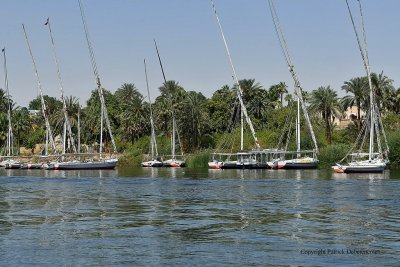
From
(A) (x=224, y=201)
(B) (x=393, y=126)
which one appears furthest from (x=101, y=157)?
(A) (x=224, y=201)

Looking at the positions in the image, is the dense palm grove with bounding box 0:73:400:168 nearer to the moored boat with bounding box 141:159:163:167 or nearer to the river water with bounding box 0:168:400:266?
the moored boat with bounding box 141:159:163:167

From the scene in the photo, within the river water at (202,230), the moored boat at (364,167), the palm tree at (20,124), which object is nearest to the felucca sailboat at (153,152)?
the palm tree at (20,124)

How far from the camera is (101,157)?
132500 mm

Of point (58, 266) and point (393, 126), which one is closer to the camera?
point (58, 266)

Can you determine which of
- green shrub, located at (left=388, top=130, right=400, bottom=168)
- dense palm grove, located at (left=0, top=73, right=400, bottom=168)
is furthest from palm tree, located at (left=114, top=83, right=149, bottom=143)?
green shrub, located at (left=388, top=130, right=400, bottom=168)

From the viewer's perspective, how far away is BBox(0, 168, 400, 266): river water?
25125 millimetres

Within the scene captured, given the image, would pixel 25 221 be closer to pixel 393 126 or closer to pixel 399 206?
pixel 399 206

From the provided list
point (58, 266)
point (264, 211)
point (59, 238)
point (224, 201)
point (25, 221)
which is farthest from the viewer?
point (224, 201)

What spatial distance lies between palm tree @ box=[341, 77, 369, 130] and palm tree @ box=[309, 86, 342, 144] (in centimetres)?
333

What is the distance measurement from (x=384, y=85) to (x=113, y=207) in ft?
329

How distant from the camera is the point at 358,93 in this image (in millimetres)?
129625

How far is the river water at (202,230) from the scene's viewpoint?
25125 mm

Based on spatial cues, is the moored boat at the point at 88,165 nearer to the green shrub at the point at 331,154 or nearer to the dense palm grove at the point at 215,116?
the dense palm grove at the point at 215,116

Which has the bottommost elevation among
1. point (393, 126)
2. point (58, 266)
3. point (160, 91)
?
point (58, 266)
